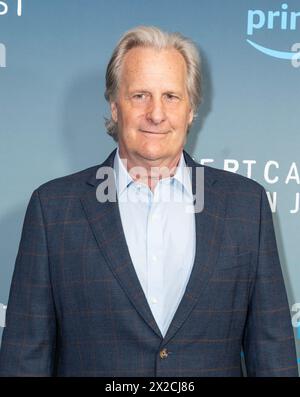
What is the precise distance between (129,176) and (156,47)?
314mm

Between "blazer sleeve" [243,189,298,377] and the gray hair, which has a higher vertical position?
the gray hair

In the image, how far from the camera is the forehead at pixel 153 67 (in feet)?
5.27

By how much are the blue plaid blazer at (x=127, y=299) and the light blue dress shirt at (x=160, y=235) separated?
0.11ft

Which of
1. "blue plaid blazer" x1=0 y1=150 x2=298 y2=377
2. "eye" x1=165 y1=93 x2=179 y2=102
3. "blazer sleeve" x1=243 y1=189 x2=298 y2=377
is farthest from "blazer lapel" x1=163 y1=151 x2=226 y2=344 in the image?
"eye" x1=165 y1=93 x2=179 y2=102

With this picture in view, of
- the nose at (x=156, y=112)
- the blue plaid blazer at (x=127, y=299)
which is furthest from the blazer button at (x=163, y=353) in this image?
the nose at (x=156, y=112)

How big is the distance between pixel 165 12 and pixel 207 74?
21 cm

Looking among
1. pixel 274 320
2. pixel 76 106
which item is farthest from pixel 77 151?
pixel 274 320

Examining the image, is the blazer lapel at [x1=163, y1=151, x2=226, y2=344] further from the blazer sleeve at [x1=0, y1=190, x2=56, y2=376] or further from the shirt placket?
the blazer sleeve at [x1=0, y1=190, x2=56, y2=376]

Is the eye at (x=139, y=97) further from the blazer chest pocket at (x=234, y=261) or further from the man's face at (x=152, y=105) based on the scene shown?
the blazer chest pocket at (x=234, y=261)

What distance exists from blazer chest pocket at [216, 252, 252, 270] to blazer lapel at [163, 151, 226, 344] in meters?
0.02

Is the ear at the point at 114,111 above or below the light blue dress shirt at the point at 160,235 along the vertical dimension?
above

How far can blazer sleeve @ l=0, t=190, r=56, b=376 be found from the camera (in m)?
Result: 1.60

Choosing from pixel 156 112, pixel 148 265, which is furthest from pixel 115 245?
pixel 156 112

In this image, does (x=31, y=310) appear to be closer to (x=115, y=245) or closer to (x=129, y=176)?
(x=115, y=245)
